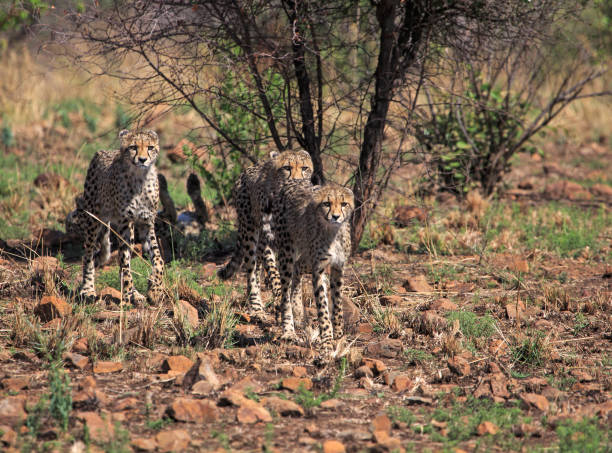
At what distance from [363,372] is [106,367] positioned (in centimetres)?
159

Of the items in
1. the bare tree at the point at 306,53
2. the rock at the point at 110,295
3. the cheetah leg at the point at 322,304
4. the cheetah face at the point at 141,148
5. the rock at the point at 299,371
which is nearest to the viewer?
the rock at the point at 299,371

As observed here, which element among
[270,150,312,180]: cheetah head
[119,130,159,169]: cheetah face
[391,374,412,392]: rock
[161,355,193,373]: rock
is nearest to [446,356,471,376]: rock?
[391,374,412,392]: rock

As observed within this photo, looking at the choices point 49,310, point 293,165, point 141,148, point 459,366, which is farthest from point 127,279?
point 459,366

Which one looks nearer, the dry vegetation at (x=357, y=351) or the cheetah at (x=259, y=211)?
the dry vegetation at (x=357, y=351)

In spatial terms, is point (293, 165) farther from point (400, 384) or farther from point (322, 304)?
point (400, 384)

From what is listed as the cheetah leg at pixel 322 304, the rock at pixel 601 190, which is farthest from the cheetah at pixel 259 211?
the rock at pixel 601 190

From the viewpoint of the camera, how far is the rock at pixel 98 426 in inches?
152

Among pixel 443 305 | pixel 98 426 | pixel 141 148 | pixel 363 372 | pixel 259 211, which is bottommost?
pixel 98 426

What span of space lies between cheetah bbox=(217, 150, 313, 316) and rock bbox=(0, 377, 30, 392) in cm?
228

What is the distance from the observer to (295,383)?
4734 millimetres

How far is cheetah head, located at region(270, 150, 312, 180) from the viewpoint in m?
6.61

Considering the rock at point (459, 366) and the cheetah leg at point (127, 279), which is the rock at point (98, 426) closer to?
the rock at point (459, 366)

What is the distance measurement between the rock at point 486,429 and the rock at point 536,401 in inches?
17.0

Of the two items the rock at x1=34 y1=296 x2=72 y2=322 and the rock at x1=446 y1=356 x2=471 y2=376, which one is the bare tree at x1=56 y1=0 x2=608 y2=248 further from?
the rock at x1=446 y1=356 x2=471 y2=376
